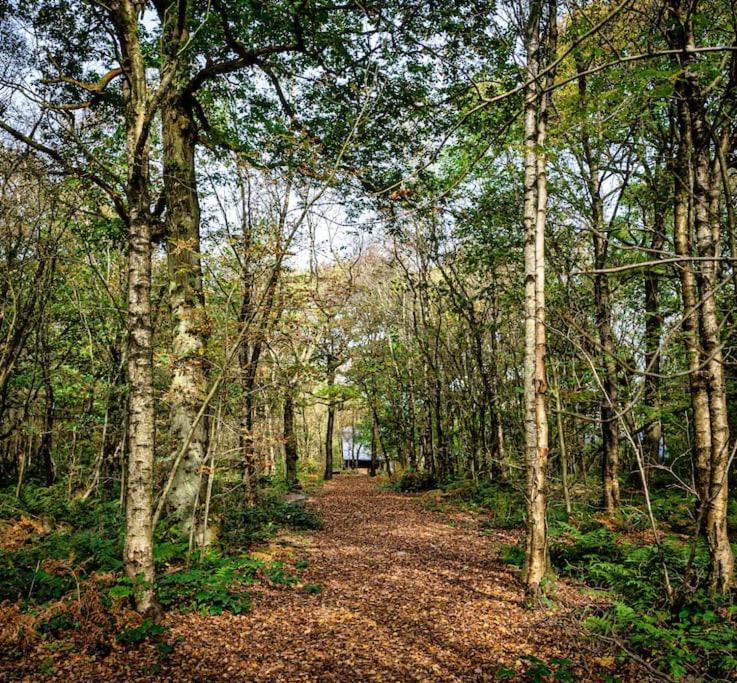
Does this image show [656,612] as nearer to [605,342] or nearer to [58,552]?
[605,342]

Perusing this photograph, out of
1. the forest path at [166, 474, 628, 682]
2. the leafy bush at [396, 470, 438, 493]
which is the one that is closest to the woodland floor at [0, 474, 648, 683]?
the forest path at [166, 474, 628, 682]

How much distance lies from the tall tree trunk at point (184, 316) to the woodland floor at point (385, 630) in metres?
1.77

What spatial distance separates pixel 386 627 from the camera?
16.7ft

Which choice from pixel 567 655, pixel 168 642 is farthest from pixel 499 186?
pixel 168 642

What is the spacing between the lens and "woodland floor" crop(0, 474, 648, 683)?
410 centimetres

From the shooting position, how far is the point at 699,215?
5031 millimetres

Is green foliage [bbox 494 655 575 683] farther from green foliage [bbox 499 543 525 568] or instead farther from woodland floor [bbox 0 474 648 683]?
green foliage [bbox 499 543 525 568]

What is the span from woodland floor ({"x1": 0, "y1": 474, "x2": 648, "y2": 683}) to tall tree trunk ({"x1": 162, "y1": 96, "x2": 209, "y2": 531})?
177 centimetres

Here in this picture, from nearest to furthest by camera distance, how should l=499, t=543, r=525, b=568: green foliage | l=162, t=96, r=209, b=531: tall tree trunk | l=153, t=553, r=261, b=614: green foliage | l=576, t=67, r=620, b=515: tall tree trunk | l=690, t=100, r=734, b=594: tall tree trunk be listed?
l=690, t=100, r=734, b=594: tall tree trunk < l=153, t=553, r=261, b=614: green foliage < l=499, t=543, r=525, b=568: green foliage < l=162, t=96, r=209, b=531: tall tree trunk < l=576, t=67, r=620, b=515: tall tree trunk

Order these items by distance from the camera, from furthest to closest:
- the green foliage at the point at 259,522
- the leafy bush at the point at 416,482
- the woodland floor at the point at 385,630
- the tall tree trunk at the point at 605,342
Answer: the leafy bush at the point at 416,482
the tall tree trunk at the point at 605,342
the green foliage at the point at 259,522
the woodland floor at the point at 385,630

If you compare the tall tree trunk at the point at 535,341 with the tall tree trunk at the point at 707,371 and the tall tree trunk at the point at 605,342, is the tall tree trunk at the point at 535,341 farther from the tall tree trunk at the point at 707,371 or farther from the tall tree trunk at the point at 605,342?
the tall tree trunk at the point at 605,342

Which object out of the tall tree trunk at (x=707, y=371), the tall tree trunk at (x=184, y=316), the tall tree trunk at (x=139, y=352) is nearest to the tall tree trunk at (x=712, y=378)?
the tall tree trunk at (x=707, y=371)

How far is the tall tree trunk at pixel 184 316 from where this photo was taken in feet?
24.3

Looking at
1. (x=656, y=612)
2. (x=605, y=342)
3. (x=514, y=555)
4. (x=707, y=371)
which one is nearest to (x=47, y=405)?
(x=514, y=555)
